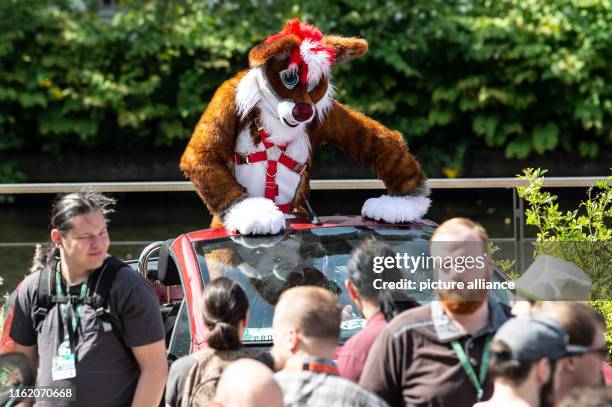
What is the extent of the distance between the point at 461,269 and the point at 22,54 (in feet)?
40.2

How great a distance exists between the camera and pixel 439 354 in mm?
3143

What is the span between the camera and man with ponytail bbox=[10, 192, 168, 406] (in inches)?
137

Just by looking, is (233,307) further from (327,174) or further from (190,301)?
(327,174)

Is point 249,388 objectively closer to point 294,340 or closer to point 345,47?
point 294,340

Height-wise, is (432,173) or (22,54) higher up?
(22,54)

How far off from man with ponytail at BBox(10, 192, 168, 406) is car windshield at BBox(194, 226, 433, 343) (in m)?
0.63

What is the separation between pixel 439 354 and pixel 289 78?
2.62 m

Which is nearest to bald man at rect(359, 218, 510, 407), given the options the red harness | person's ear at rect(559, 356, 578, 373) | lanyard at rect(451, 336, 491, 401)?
lanyard at rect(451, 336, 491, 401)

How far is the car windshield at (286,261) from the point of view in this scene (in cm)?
420

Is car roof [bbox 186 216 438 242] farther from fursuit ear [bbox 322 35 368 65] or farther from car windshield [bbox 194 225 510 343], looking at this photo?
fursuit ear [bbox 322 35 368 65]

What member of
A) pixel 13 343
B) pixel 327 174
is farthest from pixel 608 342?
pixel 327 174

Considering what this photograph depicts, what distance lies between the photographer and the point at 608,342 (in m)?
5.19

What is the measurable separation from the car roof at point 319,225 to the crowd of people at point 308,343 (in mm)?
823

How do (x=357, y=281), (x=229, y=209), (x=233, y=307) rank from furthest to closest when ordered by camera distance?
(x=229, y=209) < (x=357, y=281) < (x=233, y=307)
